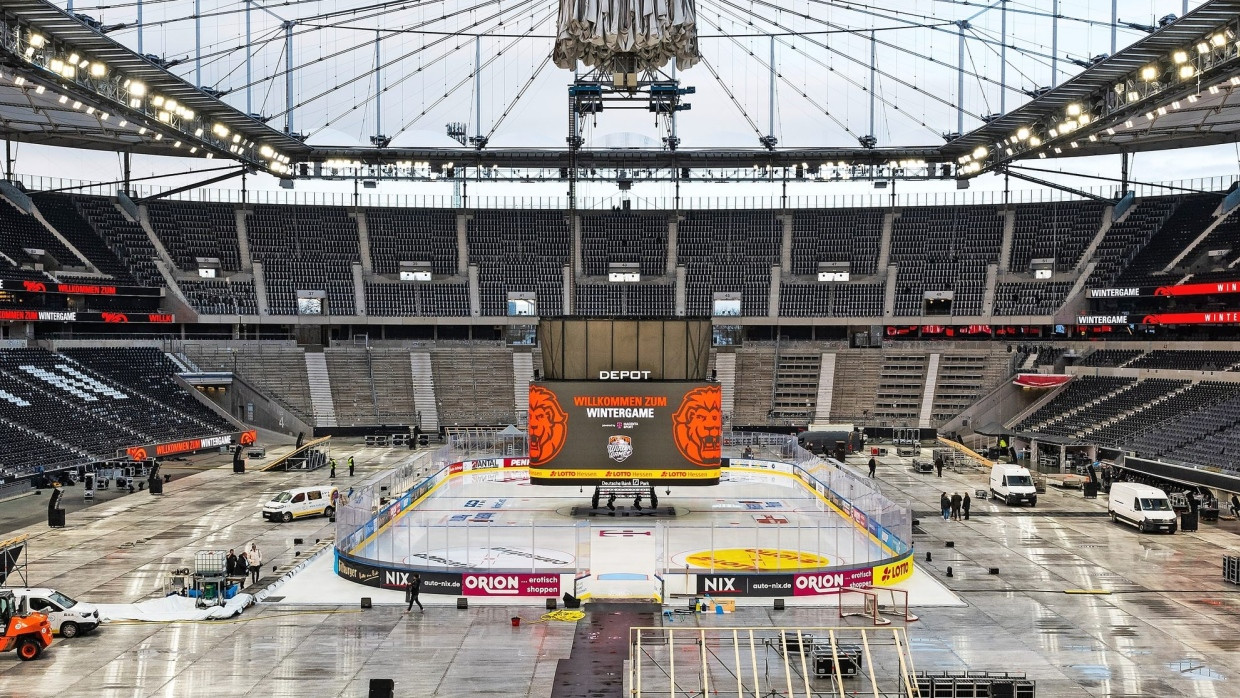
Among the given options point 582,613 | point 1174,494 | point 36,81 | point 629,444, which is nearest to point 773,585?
point 582,613

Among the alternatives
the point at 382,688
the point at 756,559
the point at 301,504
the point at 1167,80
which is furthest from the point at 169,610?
the point at 1167,80

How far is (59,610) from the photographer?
23.0 metres

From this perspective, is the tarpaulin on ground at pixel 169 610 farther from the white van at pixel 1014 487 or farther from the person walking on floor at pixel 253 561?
the white van at pixel 1014 487

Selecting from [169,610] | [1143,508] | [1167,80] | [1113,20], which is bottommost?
[169,610]

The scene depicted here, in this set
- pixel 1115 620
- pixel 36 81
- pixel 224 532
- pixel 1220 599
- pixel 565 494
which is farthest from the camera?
pixel 565 494

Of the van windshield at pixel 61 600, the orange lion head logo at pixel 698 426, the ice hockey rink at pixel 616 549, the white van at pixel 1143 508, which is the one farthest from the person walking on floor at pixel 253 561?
the white van at pixel 1143 508

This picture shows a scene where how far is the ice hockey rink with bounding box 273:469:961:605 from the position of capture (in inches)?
1070

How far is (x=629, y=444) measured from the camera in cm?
3306

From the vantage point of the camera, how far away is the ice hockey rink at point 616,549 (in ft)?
89.1

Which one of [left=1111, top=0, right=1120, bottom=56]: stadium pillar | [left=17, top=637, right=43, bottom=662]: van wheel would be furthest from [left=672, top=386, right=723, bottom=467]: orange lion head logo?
[left=1111, top=0, right=1120, bottom=56]: stadium pillar

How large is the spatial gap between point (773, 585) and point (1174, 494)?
74.3 feet

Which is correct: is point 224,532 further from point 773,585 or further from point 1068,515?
point 1068,515

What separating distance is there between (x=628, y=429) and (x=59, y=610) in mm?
16777

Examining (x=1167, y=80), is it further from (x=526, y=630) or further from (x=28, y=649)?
(x=28, y=649)
